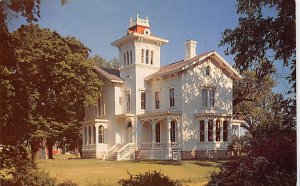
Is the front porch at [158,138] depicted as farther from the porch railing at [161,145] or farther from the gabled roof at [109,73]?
the gabled roof at [109,73]

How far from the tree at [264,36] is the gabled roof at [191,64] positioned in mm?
110

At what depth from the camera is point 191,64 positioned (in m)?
4.69

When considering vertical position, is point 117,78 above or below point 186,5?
below

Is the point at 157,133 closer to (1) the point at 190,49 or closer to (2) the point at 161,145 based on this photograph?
(2) the point at 161,145

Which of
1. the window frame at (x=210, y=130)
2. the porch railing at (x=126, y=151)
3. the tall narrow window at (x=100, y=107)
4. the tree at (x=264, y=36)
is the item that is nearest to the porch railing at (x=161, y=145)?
the porch railing at (x=126, y=151)

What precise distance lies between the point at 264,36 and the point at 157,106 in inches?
60.7

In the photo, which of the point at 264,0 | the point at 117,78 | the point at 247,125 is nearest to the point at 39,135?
the point at 117,78

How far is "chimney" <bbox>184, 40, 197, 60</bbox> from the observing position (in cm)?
440

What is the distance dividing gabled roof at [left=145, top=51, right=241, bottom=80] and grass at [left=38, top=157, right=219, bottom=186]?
1071 millimetres

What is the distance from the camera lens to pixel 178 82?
4.73 metres

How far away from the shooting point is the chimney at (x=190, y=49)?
173 inches

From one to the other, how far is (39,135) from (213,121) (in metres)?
2.09

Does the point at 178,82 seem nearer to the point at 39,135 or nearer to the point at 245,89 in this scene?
the point at 245,89

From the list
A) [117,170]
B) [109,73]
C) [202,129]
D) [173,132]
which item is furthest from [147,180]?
[109,73]
